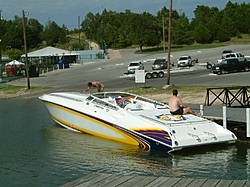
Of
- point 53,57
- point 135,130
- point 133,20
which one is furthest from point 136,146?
point 133,20

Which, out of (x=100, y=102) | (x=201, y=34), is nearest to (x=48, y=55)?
(x=201, y=34)

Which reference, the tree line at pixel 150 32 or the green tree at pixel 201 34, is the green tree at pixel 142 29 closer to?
the tree line at pixel 150 32

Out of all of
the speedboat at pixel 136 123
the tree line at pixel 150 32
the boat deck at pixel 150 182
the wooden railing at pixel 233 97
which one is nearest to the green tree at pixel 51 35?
the tree line at pixel 150 32

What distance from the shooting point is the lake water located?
1270 centimetres

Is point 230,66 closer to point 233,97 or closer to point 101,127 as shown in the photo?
point 233,97

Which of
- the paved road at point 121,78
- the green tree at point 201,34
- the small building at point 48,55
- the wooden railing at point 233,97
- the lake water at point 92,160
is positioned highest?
the green tree at point 201,34

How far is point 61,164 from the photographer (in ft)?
46.5

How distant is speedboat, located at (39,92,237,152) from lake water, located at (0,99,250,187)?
38 cm

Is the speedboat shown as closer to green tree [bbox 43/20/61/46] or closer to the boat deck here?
the boat deck

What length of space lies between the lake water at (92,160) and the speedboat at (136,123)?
0.38 meters

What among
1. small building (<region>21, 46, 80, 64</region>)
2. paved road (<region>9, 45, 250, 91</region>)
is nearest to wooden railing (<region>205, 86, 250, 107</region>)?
paved road (<region>9, 45, 250, 91</region>)

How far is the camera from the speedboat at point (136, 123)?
580 inches

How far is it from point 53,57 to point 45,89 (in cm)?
4168

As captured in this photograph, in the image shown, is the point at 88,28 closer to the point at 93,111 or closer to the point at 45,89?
the point at 45,89
